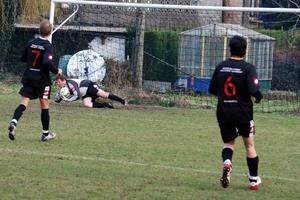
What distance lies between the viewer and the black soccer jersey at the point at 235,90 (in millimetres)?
7398

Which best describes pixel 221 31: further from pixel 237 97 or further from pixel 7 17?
pixel 237 97

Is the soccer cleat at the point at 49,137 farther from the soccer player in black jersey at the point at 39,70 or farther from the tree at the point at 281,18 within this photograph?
the tree at the point at 281,18

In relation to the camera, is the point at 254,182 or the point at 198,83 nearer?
the point at 254,182

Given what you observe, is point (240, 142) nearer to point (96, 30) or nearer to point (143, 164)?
point (143, 164)

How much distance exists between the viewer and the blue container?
18.3m

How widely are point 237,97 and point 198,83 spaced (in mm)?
11166

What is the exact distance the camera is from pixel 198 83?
1864cm

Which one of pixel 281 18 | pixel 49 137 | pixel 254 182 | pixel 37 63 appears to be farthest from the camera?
pixel 281 18

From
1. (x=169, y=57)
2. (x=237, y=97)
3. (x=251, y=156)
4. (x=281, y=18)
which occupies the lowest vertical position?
(x=251, y=156)

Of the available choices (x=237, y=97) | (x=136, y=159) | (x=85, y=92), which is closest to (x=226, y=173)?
(x=237, y=97)

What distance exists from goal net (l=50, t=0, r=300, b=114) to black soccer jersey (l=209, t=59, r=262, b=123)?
829 cm

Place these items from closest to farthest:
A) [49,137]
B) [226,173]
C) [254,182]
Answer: [226,173]
[254,182]
[49,137]

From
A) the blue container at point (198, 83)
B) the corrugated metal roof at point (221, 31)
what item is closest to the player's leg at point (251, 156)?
the blue container at point (198, 83)

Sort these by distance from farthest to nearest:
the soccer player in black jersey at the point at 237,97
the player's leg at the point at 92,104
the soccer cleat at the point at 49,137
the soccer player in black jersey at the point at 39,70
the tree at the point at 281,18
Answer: the tree at the point at 281,18 → the player's leg at the point at 92,104 → the soccer cleat at the point at 49,137 → the soccer player in black jersey at the point at 39,70 → the soccer player in black jersey at the point at 237,97
